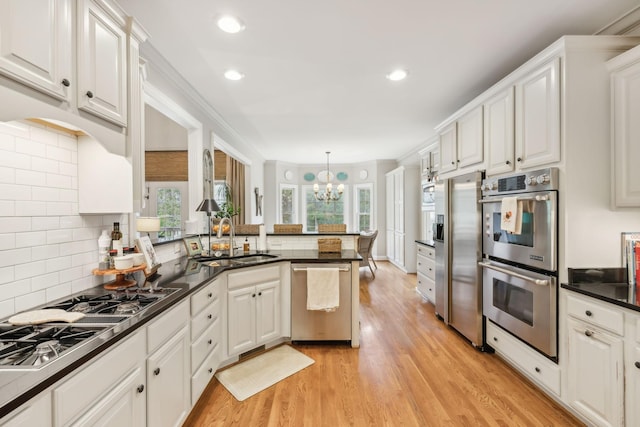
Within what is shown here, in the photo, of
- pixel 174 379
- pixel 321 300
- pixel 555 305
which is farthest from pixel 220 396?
pixel 555 305

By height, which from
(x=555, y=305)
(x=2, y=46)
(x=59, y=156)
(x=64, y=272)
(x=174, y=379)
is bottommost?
(x=174, y=379)

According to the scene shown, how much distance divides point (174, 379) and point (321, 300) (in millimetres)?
1402

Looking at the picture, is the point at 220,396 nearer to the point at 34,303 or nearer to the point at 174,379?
the point at 174,379

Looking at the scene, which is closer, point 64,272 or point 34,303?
point 34,303

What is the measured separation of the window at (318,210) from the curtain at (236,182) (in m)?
2.80

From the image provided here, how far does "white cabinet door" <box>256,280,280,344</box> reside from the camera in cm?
262

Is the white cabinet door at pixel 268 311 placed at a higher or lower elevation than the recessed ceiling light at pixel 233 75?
lower

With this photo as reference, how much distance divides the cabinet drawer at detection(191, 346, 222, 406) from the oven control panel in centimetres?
268

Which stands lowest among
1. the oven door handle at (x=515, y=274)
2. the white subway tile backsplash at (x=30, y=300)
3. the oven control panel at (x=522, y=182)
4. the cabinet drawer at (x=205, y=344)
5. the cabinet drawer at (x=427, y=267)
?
the cabinet drawer at (x=205, y=344)

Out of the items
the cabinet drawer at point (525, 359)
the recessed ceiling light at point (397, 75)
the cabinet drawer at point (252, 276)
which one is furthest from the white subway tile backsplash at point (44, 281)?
the cabinet drawer at point (525, 359)

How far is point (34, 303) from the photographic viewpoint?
136cm

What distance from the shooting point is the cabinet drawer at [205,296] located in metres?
1.85

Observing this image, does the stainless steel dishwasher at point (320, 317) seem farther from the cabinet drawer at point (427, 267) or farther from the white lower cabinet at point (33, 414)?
the white lower cabinet at point (33, 414)

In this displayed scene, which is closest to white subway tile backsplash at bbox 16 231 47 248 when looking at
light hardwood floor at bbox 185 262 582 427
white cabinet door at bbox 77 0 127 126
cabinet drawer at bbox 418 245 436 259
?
white cabinet door at bbox 77 0 127 126
